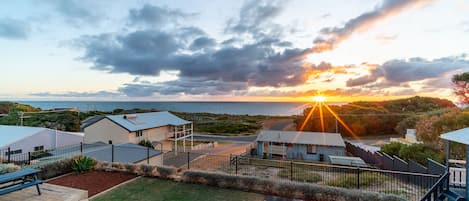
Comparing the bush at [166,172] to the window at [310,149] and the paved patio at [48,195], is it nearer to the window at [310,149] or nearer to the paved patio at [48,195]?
the paved patio at [48,195]

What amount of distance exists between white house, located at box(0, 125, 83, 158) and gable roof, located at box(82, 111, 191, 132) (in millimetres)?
2893

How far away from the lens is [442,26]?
39.6 ft

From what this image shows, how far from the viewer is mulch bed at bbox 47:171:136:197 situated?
8.27 metres

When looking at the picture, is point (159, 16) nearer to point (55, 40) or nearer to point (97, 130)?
point (55, 40)

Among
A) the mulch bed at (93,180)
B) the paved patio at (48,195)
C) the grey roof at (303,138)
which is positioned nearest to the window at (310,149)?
the grey roof at (303,138)

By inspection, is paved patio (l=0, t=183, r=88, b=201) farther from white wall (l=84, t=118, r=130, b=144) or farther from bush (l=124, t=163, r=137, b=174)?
white wall (l=84, t=118, r=130, b=144)

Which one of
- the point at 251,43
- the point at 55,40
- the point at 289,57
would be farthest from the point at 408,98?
the point at 55,40

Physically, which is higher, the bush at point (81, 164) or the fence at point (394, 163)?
the bush at point (81, 164)

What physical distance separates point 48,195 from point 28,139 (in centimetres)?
1731

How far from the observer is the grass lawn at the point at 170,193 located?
752cm

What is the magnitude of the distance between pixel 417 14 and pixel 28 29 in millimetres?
21287

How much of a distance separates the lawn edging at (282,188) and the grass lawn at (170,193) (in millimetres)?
290

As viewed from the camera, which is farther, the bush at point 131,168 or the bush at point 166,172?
the bush at point 131,168

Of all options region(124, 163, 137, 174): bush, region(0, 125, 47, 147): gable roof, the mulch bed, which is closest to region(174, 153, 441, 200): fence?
region(124, 163, 137, 174): bush
